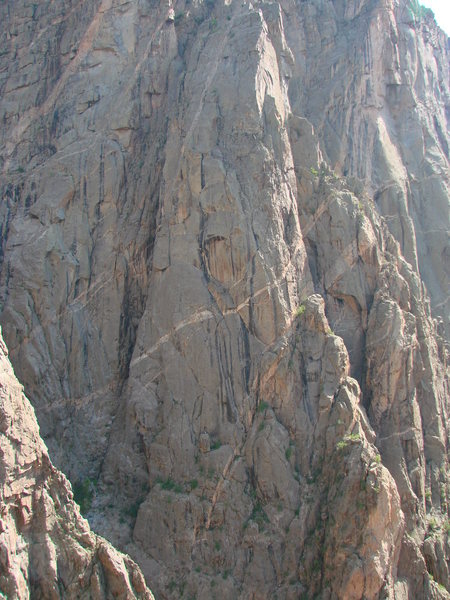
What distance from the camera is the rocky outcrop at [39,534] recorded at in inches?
866

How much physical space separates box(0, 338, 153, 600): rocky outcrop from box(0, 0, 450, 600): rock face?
18.0 feet

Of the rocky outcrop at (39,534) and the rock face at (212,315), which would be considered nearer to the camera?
the rocky outcrop at (39,534)

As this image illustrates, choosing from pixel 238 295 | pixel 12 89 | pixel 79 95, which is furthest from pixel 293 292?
pixel 12 89

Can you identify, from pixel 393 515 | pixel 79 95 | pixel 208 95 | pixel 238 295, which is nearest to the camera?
pixel 393 515

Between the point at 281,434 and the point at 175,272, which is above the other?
the point at 175,272

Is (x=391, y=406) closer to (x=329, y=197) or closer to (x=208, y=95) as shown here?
(x=329, y=197)

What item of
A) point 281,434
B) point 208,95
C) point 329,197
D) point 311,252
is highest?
point 208,95

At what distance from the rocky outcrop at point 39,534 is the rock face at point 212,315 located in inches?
216

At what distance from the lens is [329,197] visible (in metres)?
35.8

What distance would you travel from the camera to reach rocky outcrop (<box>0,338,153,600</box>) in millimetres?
22000

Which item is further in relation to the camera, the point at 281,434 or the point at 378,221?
the point at 378,221

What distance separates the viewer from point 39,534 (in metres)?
22.8

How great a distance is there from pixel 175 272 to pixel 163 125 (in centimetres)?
731

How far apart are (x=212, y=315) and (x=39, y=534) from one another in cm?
1120
